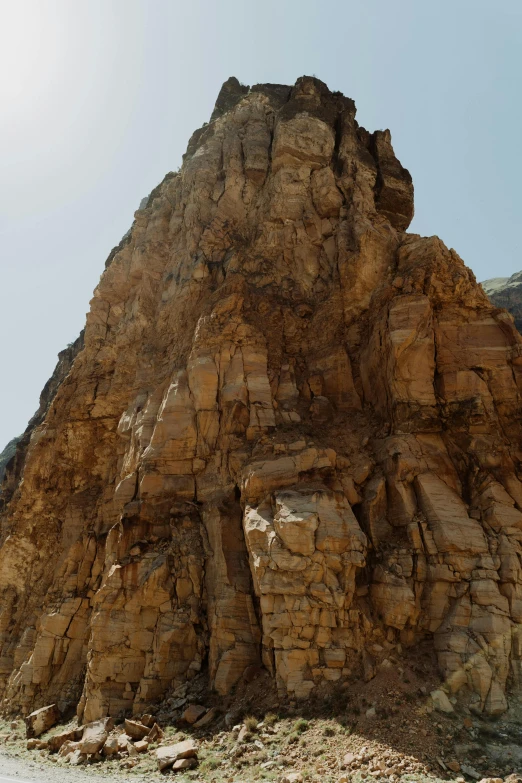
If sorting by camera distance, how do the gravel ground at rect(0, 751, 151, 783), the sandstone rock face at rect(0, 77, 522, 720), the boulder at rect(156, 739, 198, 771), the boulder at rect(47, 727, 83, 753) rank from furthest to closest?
the boulder at rect(47, 727, 83, 753), the sandstone rock face at rect(0, 77, 522, 720), the boulder at rect(156, 739, 198, 771), the gravel ground at rect(0, 751, 151, 783)

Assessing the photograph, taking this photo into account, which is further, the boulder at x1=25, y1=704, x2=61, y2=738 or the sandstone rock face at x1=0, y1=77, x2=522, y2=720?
the boulder at x1=25, y1=704, x2=61, y2=738

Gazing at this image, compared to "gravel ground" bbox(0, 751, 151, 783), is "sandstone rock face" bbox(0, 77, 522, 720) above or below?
above

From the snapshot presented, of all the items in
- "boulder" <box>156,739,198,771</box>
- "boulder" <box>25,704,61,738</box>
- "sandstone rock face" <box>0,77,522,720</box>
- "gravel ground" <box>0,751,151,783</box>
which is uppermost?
"sandstone rock face" <box>0,77,522,720</box>

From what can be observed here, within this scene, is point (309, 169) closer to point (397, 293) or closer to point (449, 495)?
point (397, 293)

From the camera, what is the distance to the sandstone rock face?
1599cm

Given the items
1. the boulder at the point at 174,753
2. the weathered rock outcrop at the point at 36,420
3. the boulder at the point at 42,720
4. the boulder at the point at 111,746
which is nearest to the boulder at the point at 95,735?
the boulder at the point at 111,746

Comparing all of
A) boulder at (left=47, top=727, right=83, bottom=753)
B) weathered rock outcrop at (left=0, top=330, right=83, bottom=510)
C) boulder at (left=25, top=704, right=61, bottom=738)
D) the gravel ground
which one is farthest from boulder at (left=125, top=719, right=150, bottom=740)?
weathered rock outcrop at (left=0, top=330, right=83, bottom=510)

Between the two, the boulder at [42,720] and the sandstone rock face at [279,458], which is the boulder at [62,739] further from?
the boulder at [42,720]

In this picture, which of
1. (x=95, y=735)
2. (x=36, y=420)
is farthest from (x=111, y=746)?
(x=36, y=420)

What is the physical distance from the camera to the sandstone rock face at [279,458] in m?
16.0

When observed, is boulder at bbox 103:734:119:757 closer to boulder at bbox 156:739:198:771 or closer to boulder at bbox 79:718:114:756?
boulder at bbox 79:718:114:756

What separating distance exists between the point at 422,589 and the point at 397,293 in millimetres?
11859

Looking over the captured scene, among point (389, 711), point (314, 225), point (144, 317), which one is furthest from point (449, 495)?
point (144, 317)

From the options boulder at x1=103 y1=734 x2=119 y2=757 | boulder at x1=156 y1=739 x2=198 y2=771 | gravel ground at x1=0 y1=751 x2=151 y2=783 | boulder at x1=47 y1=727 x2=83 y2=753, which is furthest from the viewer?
boulder at x1=47 y1=727 x2=83 y2=753
